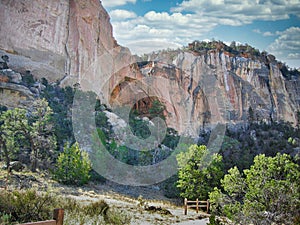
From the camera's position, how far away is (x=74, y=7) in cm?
4100

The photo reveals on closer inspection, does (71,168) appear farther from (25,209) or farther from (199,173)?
(25,209)

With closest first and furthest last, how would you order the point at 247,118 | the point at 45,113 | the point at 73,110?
the point at 45,113 → the point at 73,110 → the point at 247,118

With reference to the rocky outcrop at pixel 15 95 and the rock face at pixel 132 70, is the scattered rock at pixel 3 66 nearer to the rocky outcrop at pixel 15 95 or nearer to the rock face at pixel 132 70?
the rock face at pixel 132 70

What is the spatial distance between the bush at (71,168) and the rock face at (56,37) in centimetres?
1414

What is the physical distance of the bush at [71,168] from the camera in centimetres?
2397

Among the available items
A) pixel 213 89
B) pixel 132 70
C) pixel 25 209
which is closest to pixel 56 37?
pixel 132 70

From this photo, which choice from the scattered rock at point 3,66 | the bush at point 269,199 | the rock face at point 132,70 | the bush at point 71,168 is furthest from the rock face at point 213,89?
the bush at point 269,199

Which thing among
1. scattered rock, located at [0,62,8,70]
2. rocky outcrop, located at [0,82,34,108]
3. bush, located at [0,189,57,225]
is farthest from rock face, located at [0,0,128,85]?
bush, located at [0,189,57,225]

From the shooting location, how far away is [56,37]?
39.2 metres

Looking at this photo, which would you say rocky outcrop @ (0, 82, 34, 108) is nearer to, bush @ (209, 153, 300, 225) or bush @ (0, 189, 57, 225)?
bush @ (209, 153, 300, 225)

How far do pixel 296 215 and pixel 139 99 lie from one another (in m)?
35.4

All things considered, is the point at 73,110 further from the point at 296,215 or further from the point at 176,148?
the point at 296,215

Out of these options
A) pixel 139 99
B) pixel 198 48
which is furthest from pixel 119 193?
pixel 198 48

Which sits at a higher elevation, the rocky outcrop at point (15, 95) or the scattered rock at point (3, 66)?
the scattered rock at point (3, 66)
